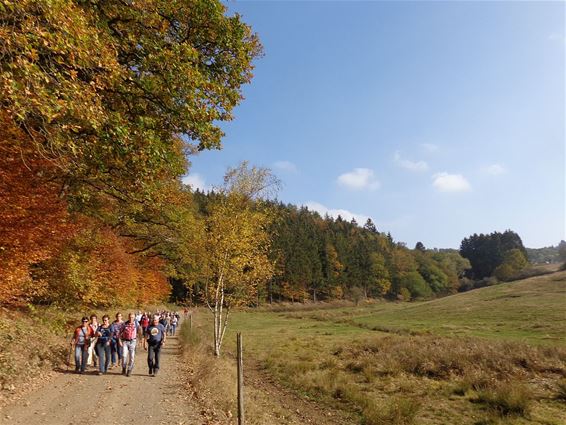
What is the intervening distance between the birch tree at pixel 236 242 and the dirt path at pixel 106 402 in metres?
6.71

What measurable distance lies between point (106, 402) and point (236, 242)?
32.7 ft

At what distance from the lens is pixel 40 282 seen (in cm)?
1864

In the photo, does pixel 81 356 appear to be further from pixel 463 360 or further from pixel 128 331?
pixel 463 360

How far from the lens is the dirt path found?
360 inches

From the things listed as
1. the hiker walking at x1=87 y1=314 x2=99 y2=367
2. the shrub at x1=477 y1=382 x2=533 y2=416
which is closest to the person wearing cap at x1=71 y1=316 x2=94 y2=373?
the hiker walking at x1=87 y1=314 x2=99 y2=367

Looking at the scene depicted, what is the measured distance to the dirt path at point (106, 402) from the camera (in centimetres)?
914

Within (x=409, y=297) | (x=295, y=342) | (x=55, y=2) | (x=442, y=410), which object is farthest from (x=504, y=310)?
(x=409, y=297)

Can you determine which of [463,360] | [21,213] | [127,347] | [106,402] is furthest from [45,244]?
[463,360]

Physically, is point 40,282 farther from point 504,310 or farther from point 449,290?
point 449,290

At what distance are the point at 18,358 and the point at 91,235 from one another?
12.5m

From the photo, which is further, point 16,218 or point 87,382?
point 16,218

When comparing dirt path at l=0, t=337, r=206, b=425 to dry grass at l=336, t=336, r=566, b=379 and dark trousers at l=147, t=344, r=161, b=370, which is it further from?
dry grass at l=336, t=336, r=566, b=379

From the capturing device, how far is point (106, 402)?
10484 millimetres

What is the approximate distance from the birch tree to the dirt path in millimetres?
6714
